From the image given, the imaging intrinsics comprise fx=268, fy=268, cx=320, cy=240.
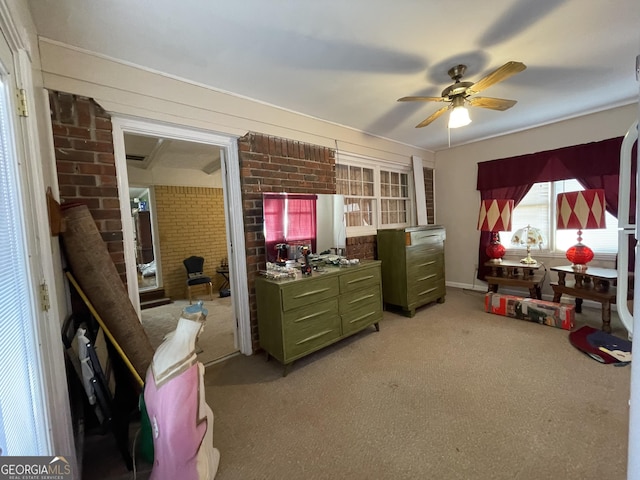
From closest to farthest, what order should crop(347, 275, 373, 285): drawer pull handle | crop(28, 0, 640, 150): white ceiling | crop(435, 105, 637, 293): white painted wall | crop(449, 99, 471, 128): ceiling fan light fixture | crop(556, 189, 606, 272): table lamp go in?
1. crop(28, 0, 640, 150): white ceiling
2. crop(449, 99, 471, 128): ceiling fan light fixture
3. crop(347, 275, 373, 285): drawer pull handle
4. crop(556, 189, 606, 272): table lamp
5. crop(435, 105, 637, 293): white painted wall

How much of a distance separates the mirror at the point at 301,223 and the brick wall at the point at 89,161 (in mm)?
1182

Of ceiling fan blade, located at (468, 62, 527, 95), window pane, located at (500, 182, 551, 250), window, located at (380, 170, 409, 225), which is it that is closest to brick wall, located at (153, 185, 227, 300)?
window, located at (380, 170, 409, 225)

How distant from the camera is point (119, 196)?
6.54ft

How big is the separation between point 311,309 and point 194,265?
3433mm

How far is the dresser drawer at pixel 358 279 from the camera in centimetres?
271

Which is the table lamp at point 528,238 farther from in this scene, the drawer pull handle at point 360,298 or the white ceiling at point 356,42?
the drawer pull handle at point 360,298

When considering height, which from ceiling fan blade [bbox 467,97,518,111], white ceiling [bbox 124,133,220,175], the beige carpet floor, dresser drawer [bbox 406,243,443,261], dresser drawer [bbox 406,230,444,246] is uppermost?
white ceiling [bbox 124,133,220,175]

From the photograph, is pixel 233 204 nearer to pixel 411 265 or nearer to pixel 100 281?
pixel 100 281

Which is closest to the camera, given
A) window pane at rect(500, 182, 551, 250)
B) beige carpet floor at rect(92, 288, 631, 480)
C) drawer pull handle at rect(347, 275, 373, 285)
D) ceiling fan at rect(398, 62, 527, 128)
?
beige carpet floor at rect(92, 288, 631, 480)

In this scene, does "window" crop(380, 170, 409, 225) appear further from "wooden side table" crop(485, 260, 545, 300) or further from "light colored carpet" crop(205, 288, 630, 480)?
"light colored carpet" crop(205, 288, 630, 480)

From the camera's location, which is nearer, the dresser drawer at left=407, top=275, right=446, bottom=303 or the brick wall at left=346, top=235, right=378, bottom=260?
the dresser drawer at left=407, top=275, right=446, bottom=303

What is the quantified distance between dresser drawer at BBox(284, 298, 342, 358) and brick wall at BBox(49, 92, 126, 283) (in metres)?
1.35

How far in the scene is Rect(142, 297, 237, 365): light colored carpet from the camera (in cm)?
283

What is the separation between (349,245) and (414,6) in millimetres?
2545
